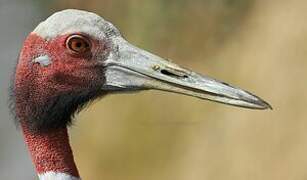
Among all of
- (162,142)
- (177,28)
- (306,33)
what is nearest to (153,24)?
(177,28)

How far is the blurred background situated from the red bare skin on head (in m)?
4.17

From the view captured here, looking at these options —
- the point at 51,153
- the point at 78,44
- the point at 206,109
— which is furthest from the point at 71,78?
the point at 206,109

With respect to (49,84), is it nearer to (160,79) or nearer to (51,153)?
(51,153)

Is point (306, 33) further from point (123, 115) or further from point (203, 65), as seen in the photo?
point (123, 115)

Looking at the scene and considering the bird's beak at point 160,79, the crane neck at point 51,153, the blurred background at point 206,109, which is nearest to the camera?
the bird's beak at point 160,79

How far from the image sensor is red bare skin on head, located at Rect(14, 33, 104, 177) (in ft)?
23.2

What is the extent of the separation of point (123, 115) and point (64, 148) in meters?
6.66

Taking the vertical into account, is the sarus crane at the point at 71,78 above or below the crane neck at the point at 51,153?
above

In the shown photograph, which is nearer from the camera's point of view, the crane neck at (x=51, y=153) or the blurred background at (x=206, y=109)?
the crane neck at (x=51, y=153)

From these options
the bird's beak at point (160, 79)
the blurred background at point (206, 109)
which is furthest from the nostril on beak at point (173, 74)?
the blurred background at point (206, 109)

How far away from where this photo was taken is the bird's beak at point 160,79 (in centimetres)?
701

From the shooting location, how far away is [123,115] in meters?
13.8

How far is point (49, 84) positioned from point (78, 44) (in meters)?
0.27

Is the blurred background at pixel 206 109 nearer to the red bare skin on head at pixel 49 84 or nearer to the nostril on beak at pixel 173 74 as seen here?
the red bare skin on head at pixel 49 84
